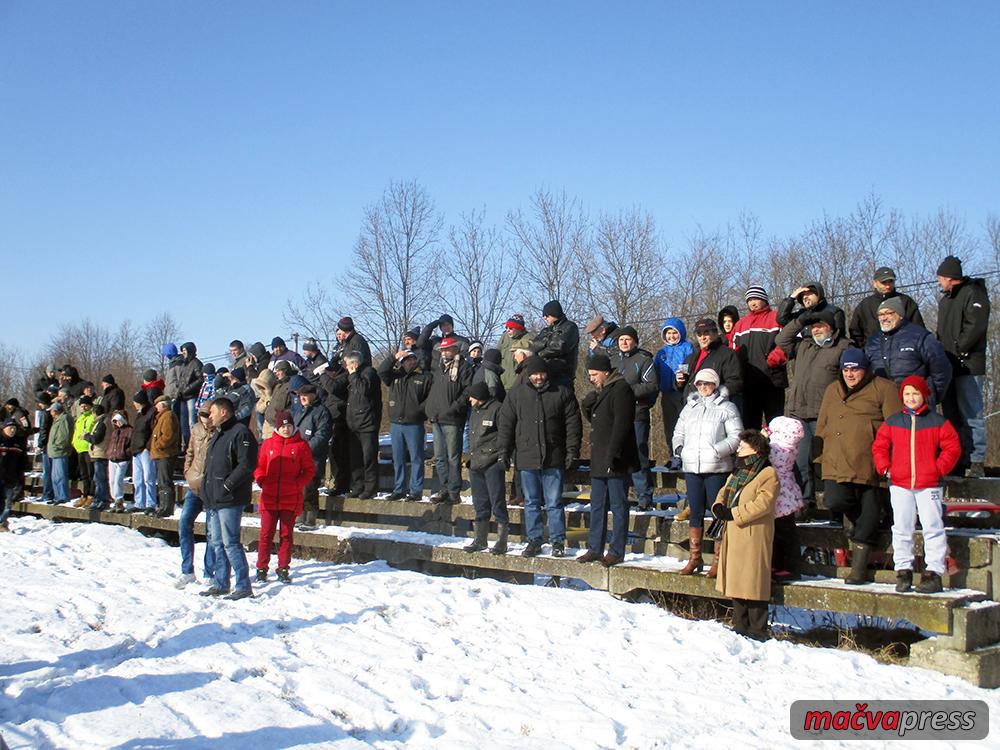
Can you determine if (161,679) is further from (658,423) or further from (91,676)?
(658,423)

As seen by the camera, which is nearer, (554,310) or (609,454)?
(609,454)

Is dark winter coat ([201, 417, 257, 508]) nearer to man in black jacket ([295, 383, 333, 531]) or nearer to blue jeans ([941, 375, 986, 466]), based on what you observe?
man in black jacket ([295, 383, 333, 531])

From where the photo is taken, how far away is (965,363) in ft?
29.8

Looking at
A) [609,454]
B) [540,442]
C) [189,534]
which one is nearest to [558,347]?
→ [540,442]

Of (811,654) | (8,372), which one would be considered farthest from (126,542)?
(8,372)

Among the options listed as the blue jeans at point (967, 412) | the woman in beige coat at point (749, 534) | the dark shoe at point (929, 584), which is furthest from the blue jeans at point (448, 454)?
the dark shoe at point (929, 584)

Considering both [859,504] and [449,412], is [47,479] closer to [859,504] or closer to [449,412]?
[449,412]

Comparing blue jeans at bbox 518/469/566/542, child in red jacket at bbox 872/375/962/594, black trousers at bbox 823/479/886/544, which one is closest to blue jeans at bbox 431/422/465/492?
blue jeans at bbox 518/469/566/542

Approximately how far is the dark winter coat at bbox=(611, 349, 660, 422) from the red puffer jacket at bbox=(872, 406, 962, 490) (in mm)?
3143

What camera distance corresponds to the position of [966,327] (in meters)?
9.02

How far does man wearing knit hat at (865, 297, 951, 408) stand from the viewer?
8516mm

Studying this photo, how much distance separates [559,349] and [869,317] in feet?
11.6

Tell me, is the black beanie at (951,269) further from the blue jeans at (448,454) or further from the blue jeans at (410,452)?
the blue jeans at (410,452)

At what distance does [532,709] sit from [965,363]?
219 inches
